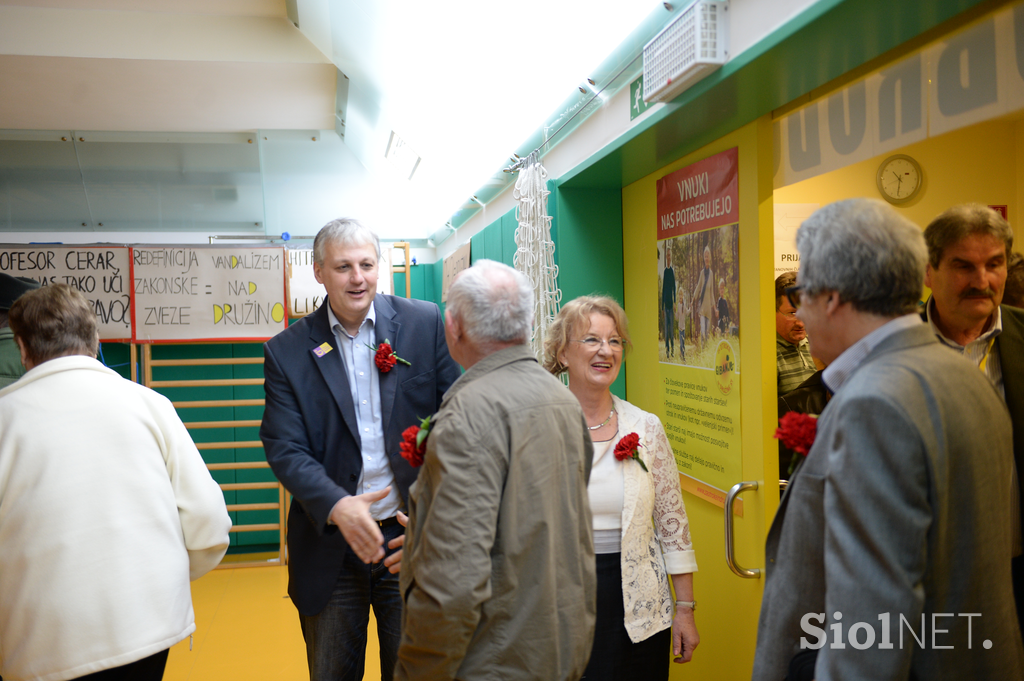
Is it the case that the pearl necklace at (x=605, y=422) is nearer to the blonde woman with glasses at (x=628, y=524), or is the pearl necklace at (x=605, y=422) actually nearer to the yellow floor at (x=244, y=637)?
the blonde woman with glasses at (x=628, y=524)

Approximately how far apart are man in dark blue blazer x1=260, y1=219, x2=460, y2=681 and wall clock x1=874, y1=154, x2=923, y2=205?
2.36 m

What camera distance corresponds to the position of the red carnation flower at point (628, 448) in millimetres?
1869

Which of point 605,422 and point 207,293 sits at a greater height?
point 207,293

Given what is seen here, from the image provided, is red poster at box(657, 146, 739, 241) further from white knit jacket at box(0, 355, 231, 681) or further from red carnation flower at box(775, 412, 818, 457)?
white knit jacket at box(0, 355, 231, 681)

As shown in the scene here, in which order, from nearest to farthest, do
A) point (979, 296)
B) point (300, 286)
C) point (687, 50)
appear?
point (979, 296) → point (687, 50) → point (300, 286)

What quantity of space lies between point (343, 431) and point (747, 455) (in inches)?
49.1

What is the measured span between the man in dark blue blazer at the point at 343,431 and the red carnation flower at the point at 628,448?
0.56 meters

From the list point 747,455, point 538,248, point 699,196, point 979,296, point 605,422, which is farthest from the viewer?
point 538,248

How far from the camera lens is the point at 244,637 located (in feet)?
12.2

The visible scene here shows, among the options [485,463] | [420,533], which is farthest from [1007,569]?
[420,533]

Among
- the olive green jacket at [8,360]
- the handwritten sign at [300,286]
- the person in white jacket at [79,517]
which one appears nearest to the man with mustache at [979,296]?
the person in white jacket at [79,517]

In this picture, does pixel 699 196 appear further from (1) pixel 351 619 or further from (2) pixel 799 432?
(1) pixel 351 619

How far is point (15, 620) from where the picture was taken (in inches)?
65.3

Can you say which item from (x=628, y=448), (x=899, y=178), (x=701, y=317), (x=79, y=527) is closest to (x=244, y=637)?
(x=79, y=527)
